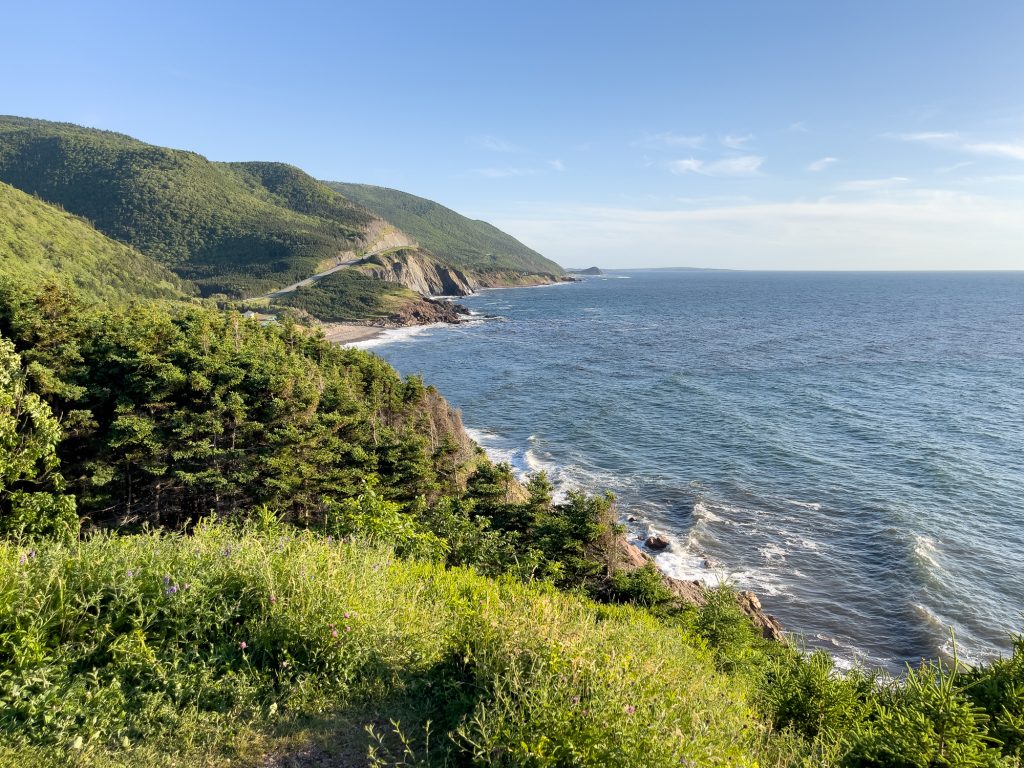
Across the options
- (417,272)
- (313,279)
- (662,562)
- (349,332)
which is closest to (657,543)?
(662,562)

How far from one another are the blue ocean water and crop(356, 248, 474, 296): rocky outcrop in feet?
258

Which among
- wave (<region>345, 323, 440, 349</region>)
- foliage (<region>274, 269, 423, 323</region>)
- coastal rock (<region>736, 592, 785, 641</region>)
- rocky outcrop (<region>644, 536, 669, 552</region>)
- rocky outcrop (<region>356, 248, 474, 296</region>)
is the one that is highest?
rocky outcrop (<region>356, 248, 474, 296</region>)

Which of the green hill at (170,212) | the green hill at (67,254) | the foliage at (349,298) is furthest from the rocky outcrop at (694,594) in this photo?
the green hill at (170,212)

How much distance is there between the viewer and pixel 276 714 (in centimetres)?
559

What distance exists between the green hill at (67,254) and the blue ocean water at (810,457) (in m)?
37.8

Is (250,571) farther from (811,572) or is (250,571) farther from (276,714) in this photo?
(811,572)

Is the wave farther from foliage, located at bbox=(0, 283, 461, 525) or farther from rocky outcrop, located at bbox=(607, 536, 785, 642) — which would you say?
rocky outcrop, located at bbox=(607, 536, 785, 642)

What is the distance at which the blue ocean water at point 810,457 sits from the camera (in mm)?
23000

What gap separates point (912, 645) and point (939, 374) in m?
53.0

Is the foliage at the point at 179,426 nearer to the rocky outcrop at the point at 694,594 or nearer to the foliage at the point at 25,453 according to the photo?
the foliage at the point at 25,453

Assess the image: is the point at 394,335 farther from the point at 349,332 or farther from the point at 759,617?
the point at 759,617

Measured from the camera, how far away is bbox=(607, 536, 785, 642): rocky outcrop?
19.4m

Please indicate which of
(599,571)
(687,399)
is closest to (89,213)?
(687,399)

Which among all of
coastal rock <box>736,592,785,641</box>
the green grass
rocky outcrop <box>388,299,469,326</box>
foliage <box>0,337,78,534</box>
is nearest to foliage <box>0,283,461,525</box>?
foliage <box>0,337,78,534</box>
